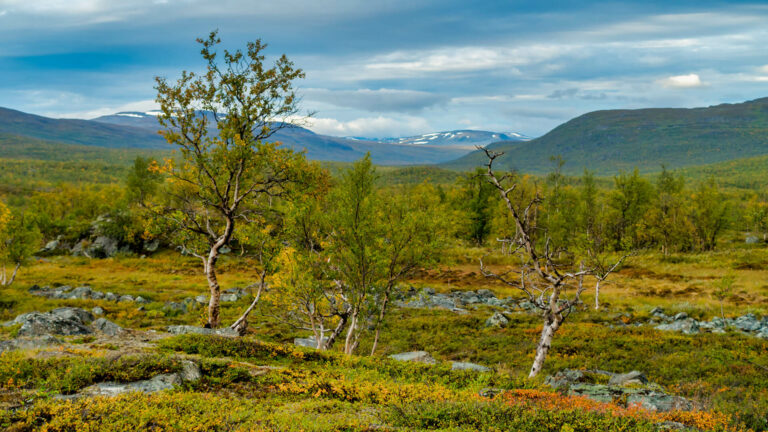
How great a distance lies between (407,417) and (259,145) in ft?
51.1

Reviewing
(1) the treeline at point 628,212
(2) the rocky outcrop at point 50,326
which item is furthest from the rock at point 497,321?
(1) the treeline at point 628,212

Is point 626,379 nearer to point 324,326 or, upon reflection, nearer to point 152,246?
point 324,326

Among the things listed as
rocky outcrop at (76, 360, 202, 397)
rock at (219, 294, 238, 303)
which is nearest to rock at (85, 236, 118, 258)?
rock at (219, 294, 238, 303)

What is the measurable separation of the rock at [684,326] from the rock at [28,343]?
36652mm

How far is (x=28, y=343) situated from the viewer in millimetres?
13492

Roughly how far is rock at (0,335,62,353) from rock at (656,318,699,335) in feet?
120

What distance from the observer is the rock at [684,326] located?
3162 cm

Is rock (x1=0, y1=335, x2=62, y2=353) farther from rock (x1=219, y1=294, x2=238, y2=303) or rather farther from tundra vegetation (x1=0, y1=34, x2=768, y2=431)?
rock (x1=219, y1=294, x2=238, y2=303)

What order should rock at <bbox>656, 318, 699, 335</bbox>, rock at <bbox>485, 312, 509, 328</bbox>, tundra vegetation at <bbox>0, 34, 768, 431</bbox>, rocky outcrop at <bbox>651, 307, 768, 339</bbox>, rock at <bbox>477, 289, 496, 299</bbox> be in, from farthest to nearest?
1. rock at <bbox>477, 289, 496, 299</bbox>
2. rock at <bbox>485, 312, 509, 328</bbox>
3. rock at <bbox>656, 318, 699, 335</bbox>
4. rocky outcrop at <bbox>651, 307, 768, 339</bbox>
5. tundra vegetation at <bbox>0, 34, 768, 431</bbox>

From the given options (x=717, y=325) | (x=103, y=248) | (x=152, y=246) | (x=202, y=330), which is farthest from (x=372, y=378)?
(x=103, y=248)

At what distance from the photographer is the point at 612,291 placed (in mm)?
55656

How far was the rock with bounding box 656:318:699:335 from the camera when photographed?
3162 centimetres


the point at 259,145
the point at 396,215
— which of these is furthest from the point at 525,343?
the point at 259,145

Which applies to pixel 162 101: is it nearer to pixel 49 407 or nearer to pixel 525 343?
pixel 49 407
